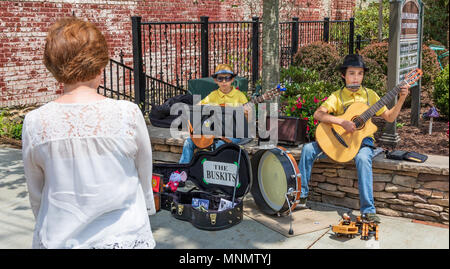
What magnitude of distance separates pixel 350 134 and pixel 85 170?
3.07 meters

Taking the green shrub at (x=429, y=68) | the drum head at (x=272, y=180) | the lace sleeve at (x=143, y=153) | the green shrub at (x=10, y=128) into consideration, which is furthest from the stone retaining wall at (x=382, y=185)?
the green shrub at (x=10, y=128)

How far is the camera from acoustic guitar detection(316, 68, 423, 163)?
14.9ft

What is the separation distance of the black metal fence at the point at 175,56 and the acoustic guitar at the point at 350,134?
346cm

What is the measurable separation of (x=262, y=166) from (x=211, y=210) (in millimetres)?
677

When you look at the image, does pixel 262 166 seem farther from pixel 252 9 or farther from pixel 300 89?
pixel 252 9

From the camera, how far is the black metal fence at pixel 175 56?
778 cm

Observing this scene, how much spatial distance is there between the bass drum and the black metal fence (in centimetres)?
311

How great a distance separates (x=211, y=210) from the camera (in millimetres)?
4672

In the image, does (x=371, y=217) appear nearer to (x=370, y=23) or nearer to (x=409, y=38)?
(x=409, y=38)

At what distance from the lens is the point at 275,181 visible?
479 cm

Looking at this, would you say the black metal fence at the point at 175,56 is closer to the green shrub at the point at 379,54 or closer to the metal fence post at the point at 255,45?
the metal fence post at the point at 255,45

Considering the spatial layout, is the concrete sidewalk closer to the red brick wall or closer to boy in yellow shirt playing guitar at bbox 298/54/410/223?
boy in yellow shirt playing guitar at bbox 298/54/410/223

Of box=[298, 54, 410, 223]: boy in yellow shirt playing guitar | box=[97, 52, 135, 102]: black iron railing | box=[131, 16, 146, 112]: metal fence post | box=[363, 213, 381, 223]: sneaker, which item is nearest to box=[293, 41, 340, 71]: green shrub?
box=[97, 52, 135, 102]: black iron railing

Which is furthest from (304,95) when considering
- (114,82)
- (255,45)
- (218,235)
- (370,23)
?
(370,23)
